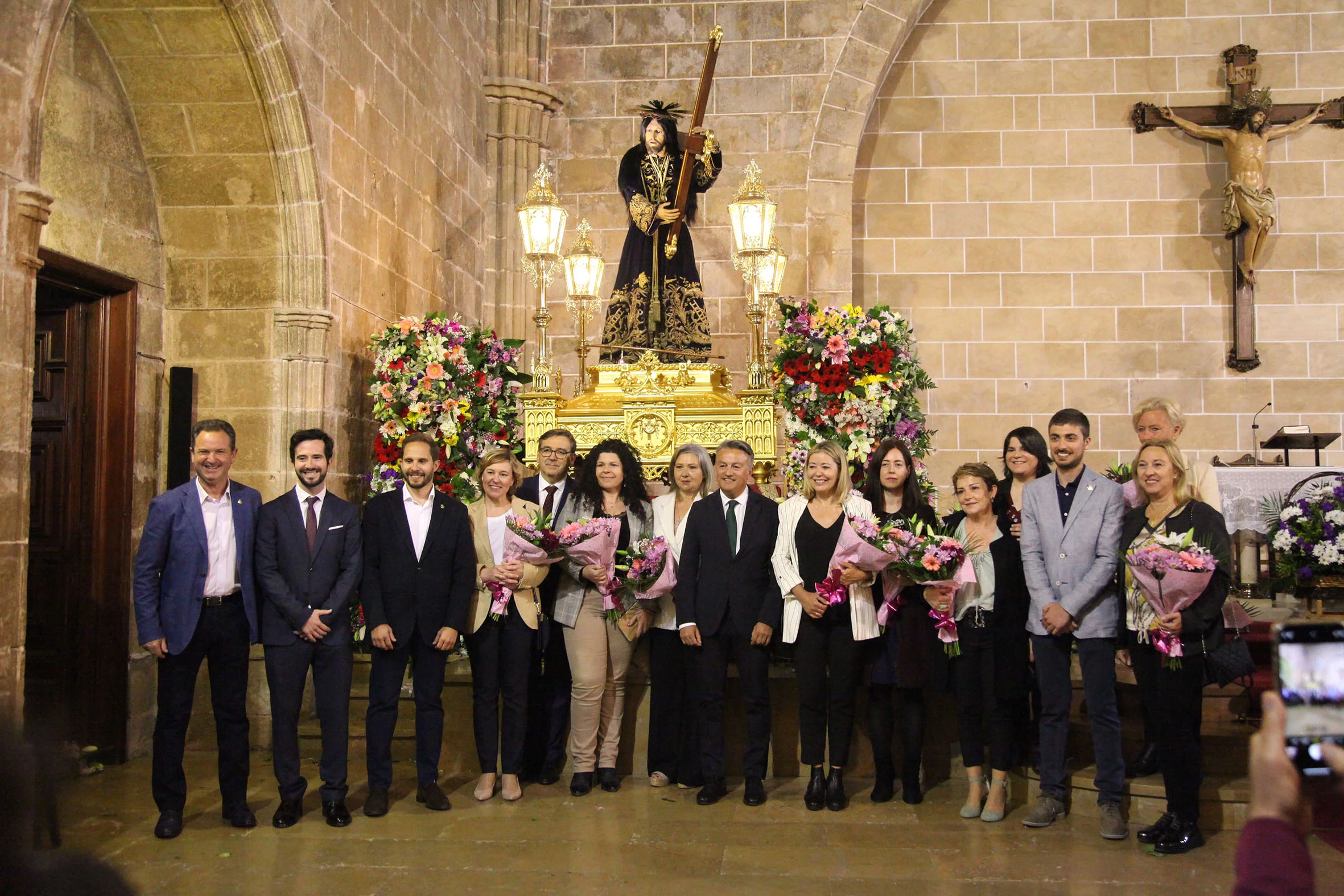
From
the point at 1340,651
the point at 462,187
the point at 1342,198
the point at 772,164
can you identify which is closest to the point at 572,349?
the point at 462,187

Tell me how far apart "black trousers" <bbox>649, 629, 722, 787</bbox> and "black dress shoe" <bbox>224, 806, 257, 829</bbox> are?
168 cm

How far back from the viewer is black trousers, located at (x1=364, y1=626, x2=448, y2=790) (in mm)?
4723

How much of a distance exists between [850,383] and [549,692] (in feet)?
8.04

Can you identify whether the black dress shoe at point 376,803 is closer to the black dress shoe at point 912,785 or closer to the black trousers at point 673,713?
the black trousers at point 673,713

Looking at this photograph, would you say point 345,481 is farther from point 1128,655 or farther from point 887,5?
point 887,5

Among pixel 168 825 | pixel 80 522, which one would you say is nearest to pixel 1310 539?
pixel 168 825

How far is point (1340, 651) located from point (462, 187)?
824 cm

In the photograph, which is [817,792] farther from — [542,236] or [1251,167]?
[1251,167]

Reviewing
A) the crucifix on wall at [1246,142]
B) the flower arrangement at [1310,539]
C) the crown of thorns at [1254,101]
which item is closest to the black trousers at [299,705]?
the flower arrangement at [1310,539]

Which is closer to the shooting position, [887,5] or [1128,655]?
[1128,655]

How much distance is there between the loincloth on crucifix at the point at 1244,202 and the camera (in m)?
9.32

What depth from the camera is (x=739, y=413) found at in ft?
22.2

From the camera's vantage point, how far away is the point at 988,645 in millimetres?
4672

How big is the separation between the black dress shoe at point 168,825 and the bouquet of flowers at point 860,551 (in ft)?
8.57
